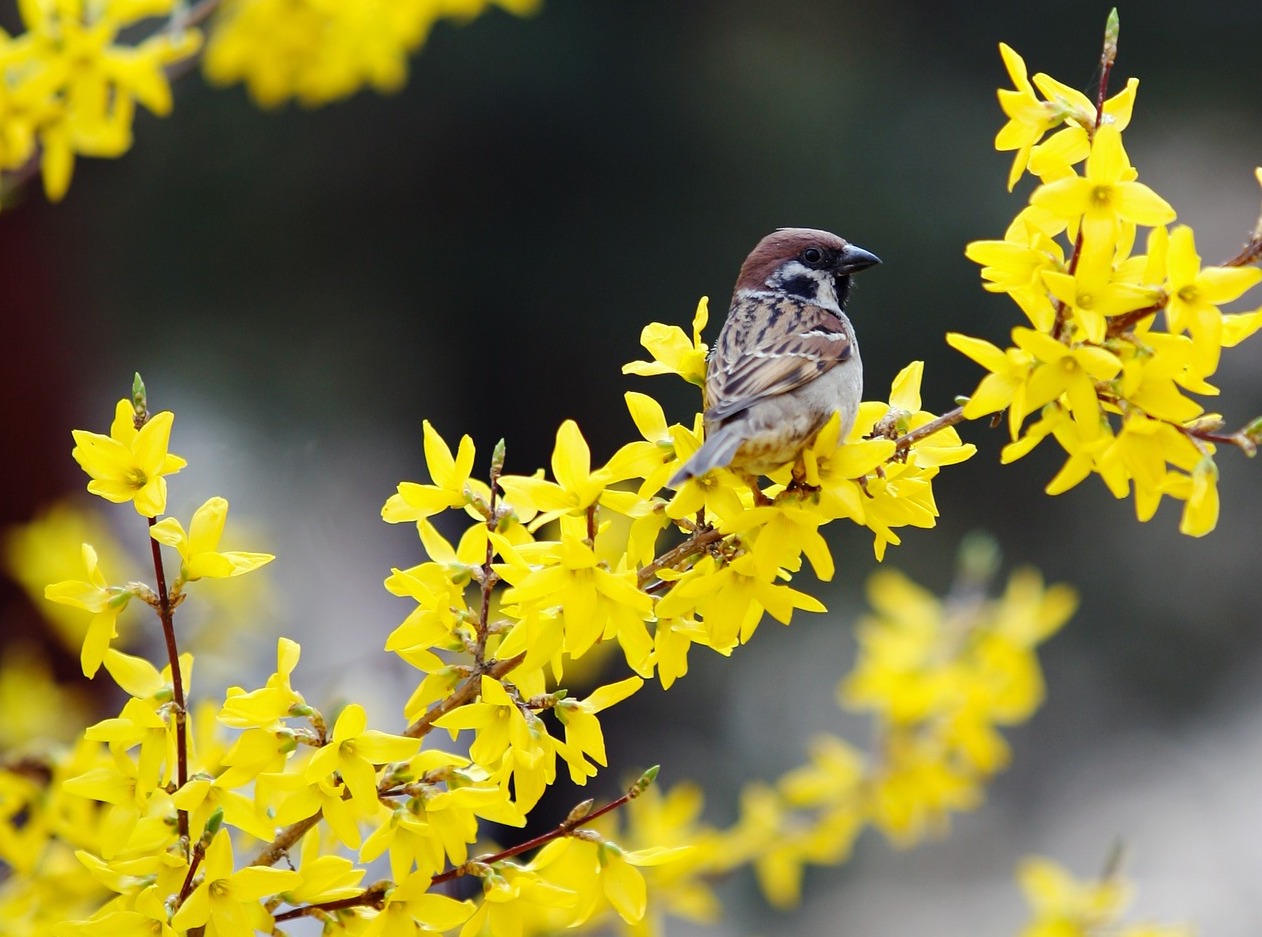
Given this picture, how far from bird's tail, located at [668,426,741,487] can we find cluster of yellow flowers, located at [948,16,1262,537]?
0.21 m

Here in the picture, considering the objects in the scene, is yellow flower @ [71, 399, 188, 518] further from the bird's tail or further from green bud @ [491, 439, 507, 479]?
the bird's tail

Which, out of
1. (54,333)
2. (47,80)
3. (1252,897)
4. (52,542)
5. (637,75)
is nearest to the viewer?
(47,80)

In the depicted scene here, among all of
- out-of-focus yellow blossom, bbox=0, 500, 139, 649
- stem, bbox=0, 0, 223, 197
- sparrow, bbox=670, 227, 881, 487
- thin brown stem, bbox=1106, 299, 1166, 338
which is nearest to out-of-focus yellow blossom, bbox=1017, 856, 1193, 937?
sparrow, bbox=670, 227, 881, 487

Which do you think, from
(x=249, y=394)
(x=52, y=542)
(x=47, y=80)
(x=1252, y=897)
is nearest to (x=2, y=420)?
(x=249, y=394)

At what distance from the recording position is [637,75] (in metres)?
4.71

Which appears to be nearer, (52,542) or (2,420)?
(52,542)

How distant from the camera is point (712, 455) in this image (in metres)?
1.13

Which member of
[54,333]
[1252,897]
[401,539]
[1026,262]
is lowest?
[1252,897]

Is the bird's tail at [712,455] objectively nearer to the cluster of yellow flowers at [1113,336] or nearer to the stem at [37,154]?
the cluster of yellow flowers at [1113,336]

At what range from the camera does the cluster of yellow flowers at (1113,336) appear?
3.42 feet

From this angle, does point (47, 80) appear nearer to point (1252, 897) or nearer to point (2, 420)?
point (2, 420)

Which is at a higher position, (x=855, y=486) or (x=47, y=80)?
(x=47, y=80)

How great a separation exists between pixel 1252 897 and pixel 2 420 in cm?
495

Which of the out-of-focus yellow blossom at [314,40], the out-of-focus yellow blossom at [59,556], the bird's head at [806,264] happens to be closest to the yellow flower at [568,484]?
the bird's head at [806,264]
